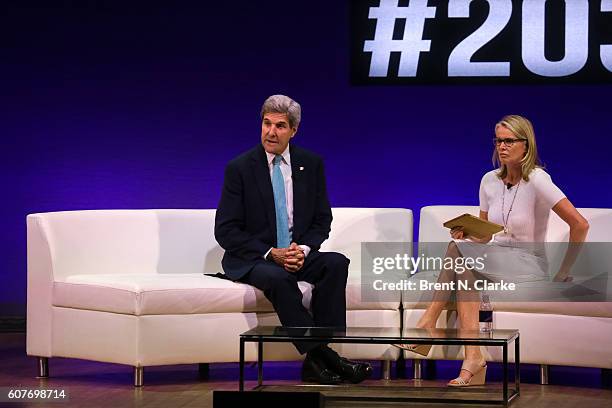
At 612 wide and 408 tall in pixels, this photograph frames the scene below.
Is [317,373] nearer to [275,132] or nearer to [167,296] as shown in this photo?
[167,296]

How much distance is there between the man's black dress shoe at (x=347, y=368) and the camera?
4984mm

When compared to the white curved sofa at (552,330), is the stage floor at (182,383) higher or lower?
lower

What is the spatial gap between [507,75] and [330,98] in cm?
107

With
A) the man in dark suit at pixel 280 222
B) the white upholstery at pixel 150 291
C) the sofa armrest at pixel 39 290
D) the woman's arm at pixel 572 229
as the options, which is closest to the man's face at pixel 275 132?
the man in dark suit at pixel 280 222

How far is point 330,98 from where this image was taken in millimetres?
6871

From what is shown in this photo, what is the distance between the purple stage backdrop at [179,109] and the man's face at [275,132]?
4.52 ft

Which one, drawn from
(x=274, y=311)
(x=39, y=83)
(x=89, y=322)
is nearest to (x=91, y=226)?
(x=89, y=322)

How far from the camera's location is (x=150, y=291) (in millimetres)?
5105

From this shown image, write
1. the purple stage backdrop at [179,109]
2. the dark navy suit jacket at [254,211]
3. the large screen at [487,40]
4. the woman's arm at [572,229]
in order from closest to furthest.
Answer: the woman's arm at [572,229]
the dark navy suit jacket at [254,211]
the large screen at [487,40]
the purple stage backdrop at [179,109]

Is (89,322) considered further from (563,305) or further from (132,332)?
(563,305)

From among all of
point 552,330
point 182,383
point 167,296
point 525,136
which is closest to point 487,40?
point 525,136

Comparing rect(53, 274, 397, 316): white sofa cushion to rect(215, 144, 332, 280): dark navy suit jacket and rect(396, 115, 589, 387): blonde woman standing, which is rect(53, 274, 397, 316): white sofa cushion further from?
rect(396, 115, 589, 387): blonde woman standing

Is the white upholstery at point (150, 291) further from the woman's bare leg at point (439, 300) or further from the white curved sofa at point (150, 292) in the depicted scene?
the woman's bare leg at point (439, 300)

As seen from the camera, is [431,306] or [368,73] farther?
[368,73]
